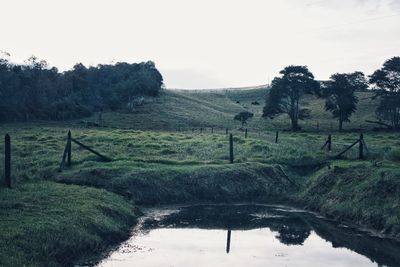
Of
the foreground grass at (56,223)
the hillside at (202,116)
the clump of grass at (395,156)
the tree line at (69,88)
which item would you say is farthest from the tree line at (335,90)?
the foreground grass at (56,223)

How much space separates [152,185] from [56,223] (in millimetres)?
11451

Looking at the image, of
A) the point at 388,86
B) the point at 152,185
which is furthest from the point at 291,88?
the point at 152,185

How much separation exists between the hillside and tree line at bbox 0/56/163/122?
5129mm

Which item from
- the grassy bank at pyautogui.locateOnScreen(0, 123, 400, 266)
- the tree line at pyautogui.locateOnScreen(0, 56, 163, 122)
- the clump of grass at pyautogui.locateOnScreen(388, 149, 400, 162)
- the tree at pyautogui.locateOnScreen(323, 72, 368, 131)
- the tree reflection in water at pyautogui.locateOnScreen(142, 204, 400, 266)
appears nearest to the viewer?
the grassy bank at pyautogui.locateOnScreen(0, 123, 400, 266)

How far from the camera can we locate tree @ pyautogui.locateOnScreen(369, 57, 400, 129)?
7362 cm

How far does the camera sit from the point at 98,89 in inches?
4136

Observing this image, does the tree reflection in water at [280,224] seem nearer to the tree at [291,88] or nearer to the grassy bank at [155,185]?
the grassy bank at [155,185]

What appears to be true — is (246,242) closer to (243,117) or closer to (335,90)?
(243,117)

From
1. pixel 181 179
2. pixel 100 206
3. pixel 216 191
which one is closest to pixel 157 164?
A: pixel 181 179

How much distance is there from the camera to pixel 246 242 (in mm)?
20250

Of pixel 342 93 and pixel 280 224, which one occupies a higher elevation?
pixel 342 93

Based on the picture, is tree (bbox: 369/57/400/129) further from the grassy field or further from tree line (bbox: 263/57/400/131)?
the grassy field

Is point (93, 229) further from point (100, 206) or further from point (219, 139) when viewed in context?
point (219, 139)

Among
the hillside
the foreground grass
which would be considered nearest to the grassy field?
the foreground grass
